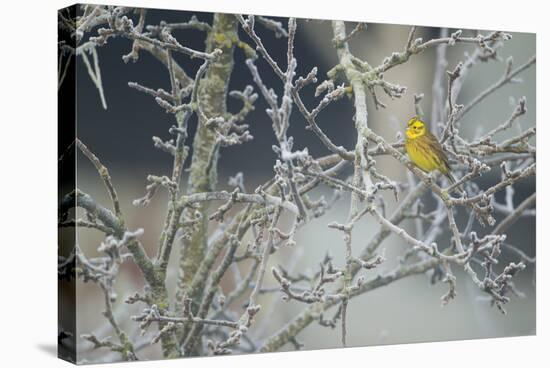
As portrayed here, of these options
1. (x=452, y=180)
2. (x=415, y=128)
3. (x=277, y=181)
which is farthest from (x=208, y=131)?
(x=452, y=180)

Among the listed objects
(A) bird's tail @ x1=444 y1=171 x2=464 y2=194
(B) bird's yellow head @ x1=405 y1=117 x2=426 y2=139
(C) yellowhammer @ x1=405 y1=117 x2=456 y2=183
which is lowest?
(A) bird's tail @ x1=444 y1=171 x2=464 y2=194

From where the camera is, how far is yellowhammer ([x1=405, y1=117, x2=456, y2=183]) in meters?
6.19

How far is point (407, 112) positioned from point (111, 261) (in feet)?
7.52

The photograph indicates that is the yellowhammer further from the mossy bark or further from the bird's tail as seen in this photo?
the mossy bark

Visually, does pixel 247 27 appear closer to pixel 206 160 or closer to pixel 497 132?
pixel 206 160

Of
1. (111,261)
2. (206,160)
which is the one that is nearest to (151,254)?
(111,261)

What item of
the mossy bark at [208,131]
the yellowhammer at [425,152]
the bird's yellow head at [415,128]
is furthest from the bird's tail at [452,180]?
the mossy bark at [208,131]

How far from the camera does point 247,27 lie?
575 cm

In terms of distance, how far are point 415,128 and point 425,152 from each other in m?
0.20

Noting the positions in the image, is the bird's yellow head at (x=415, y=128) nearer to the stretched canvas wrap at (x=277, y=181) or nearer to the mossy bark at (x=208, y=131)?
the stretched canvas wrap at (x=277, y=181)

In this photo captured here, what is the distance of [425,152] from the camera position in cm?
619

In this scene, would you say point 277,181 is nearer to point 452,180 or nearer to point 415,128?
point 415,128

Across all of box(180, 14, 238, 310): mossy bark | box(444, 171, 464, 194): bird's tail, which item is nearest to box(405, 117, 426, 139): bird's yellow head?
box(444, 171, 464, 194): bird's tail

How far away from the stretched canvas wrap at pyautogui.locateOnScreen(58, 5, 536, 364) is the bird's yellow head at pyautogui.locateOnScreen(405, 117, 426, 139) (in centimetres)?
1
